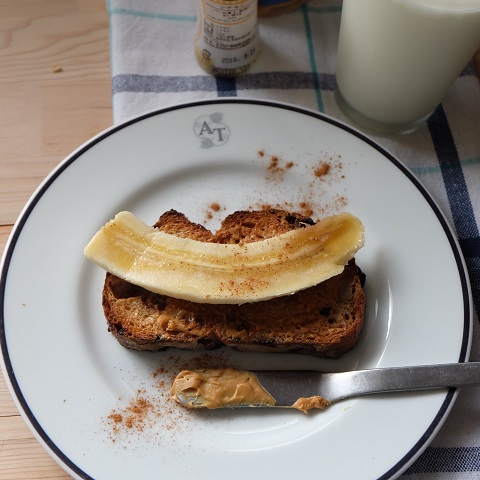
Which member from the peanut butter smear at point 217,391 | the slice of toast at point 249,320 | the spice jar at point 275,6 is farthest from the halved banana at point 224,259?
the spice jar at point 275,6

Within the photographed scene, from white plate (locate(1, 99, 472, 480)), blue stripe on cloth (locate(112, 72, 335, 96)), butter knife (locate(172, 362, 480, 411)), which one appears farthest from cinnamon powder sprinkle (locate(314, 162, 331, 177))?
butter knife (locate(172, 362, 480, 411))

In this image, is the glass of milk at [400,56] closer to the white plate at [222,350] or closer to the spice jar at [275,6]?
the white plate at [222,350]

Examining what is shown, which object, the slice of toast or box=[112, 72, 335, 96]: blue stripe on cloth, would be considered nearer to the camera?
the slice of toast

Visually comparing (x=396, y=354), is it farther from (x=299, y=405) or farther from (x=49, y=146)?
(x=49, y=146)

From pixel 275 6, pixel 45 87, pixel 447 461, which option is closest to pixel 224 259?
pixel 447 461

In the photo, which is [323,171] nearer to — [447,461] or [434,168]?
[434,168]

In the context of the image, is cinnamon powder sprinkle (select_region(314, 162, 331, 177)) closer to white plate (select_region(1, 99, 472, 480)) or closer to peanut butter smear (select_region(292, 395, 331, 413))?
white plate (select_region(1, 99, 472, 480))

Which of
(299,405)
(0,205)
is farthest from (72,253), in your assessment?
(299,405)
